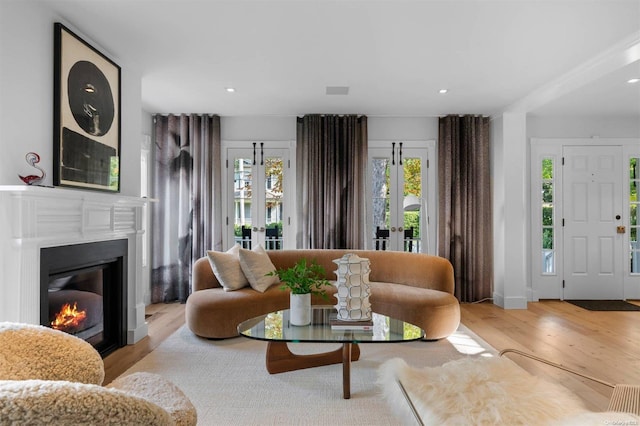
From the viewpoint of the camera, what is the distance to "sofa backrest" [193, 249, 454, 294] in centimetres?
407

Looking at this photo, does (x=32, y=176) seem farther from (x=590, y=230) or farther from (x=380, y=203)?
(x=590, y=230)

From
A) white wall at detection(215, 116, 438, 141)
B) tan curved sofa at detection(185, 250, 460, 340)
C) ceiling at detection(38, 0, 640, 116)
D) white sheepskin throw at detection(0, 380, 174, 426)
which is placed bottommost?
tan curved sofa at detection(185, 250, 460, 340)

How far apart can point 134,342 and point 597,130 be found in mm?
6196

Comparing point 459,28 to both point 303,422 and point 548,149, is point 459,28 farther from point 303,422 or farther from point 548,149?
point 548,149

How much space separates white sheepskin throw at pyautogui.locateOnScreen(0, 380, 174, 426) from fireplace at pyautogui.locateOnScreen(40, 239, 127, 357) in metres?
1.99

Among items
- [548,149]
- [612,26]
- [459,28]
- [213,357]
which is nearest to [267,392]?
[213,357]

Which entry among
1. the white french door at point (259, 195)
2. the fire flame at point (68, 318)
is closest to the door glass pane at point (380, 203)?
the white french door at point (259, 195)

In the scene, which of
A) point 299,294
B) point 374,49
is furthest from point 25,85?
point 374,49

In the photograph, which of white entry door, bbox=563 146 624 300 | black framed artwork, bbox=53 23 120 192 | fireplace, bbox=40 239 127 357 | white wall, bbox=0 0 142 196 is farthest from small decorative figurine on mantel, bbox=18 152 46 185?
white entry door, bbox=563 146 624 300

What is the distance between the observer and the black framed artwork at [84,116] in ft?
8.63

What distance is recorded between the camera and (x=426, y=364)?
9.87 ft

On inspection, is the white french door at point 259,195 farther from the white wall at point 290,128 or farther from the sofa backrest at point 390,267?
the sofa backrest at point 390,267

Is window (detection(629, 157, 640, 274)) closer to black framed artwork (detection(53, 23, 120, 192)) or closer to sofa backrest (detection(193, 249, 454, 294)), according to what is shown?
sofa backrest (detection(193, 249, 454, 294))

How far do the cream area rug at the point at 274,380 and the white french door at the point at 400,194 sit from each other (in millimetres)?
1837
